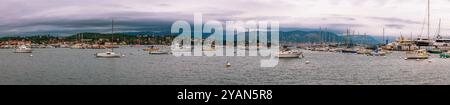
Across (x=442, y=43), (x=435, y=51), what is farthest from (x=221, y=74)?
(x=442, y=43)

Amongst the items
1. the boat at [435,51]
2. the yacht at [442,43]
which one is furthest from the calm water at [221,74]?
the yacht at [442,43]

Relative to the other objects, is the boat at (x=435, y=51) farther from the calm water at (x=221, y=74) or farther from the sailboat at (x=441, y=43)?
the calm water at (x=221, y=74)

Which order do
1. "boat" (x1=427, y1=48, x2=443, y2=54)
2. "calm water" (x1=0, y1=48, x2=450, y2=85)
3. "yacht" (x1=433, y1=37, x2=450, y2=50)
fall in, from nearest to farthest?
"calm water" (x1=0, y1=48, x2=450, y2=85), "boat" (x1=427, y1=48, x2=443, y2=54), "yacht" (x1=433, y1=37, x2=450, y2=50)

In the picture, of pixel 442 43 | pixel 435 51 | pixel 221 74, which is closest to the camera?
pixel 221 74

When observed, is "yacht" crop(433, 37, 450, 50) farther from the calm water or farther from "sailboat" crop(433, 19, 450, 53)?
the calm water

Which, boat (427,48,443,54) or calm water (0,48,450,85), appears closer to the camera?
calm water (0,48,450,85)

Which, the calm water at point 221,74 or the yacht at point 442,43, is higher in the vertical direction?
the yacht at point 442,43

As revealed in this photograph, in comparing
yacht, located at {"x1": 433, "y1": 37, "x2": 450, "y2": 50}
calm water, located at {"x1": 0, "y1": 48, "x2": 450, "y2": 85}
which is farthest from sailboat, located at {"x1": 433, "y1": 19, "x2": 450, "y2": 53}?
calm water, located at {"x1": 0, "y1": 48, "x2": 450, "y2": 85}

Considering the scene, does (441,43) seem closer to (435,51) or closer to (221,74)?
(435,51)

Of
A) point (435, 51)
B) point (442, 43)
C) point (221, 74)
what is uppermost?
point (442, 43)
